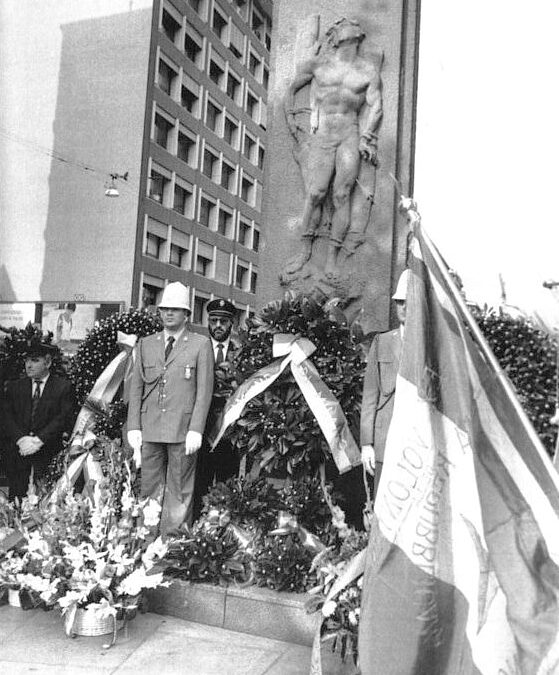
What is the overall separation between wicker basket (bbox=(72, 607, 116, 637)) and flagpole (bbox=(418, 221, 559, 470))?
2.78 m

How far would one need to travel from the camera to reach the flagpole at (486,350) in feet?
8.45

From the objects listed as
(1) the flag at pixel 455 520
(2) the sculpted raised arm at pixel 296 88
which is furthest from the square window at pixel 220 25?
(1) the flag at pixel 455 520

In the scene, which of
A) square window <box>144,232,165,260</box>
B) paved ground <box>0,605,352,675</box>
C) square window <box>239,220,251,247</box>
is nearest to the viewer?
paved ground <box>0,605,352,675</box>

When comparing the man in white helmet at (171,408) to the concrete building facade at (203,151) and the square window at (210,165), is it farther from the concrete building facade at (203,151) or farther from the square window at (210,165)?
the square window at (210,165)

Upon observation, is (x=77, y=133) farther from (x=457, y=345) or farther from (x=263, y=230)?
(x=457, y=345)

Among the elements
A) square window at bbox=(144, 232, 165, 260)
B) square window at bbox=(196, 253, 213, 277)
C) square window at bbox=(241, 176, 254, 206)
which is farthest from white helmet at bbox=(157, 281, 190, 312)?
square window at bbox=(241, 176, 254, 206)

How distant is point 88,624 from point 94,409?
7.00ft

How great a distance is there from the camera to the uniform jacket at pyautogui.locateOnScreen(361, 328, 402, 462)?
15.8ft

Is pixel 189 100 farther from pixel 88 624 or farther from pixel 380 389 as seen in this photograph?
pixel 88 624

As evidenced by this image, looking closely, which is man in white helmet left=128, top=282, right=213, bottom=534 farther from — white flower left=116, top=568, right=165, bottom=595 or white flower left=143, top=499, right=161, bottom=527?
white flower left=116, top=568, right=165, bottom=595

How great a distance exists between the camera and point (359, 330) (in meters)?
5.70

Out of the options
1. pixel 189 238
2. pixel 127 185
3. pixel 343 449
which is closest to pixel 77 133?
pixel 127 185

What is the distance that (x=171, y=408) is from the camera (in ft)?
17.8

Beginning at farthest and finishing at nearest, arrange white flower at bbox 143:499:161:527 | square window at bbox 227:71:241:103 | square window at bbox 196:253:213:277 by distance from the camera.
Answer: square window at bbox 227:71:241:103
square window at bbox 196:253:213:277
white flower at bbox 143:499:161:527
